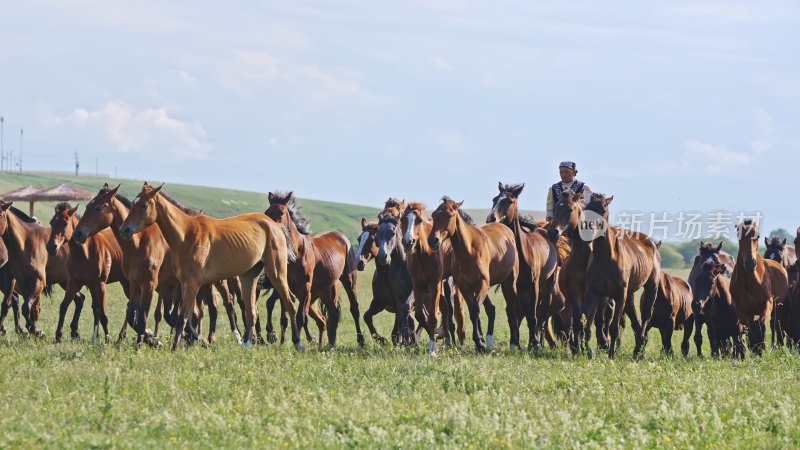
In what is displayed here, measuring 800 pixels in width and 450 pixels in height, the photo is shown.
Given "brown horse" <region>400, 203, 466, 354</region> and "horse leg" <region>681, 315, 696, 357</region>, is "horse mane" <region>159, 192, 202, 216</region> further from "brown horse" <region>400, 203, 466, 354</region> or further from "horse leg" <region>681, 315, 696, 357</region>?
"horse leg" <region>681, 315, 696, 357</region>

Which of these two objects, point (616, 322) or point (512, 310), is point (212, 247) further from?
point (616, 322)

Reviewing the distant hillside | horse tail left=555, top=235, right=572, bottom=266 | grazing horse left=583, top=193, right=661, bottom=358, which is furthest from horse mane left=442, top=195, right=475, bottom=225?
the distant hillside

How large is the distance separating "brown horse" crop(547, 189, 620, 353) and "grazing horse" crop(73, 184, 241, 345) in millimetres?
5779

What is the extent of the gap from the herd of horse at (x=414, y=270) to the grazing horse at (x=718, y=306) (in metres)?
0.02

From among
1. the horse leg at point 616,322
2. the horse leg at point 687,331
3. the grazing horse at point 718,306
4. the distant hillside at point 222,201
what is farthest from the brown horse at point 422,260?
the distant hillside at point 222,201

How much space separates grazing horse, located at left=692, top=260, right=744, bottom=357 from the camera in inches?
559

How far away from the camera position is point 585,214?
12.7 meters

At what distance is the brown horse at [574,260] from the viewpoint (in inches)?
486

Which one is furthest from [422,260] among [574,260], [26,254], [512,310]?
[26,254]

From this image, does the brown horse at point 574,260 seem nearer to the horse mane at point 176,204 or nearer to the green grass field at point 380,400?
the green grass field at point 380,400

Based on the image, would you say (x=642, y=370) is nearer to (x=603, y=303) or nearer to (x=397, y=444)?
(x=603, y=303)

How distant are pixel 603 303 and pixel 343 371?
17.9ft

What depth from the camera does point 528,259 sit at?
14.3 metres

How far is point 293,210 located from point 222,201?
150388 mm
